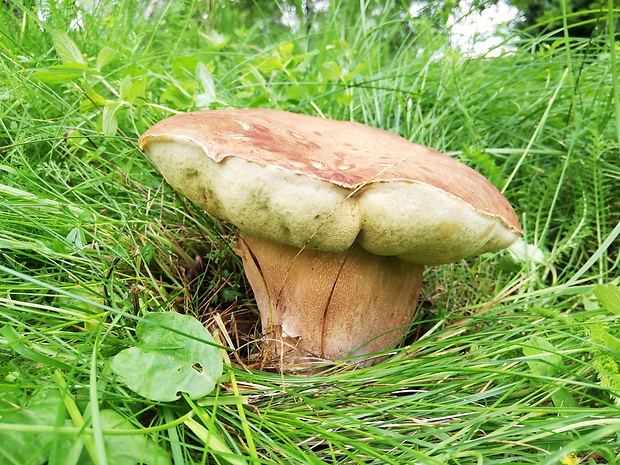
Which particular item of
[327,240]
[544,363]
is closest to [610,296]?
[544,363]

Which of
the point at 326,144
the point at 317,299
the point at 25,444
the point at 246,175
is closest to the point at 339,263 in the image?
the point at 317,299

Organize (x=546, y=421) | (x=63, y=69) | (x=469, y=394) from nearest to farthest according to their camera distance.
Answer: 1. (x=546, y=421)
2. (x=469, y=394)
3. (x=63, y=69)

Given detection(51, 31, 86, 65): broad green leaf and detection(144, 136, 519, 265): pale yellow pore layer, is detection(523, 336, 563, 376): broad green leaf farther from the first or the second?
detection(51, 31, 86, 65): broad green leaf

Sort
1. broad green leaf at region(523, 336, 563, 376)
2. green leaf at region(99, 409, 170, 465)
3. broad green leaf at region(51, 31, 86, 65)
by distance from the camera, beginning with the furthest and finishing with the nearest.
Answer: broad green leaf at region(51, 31, 86, 65) < broad green leaf at region(523, 336, 563, 376) < green leaf at region(99, 409, 170, 465)

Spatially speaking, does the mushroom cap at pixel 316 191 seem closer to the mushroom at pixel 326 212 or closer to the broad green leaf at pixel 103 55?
the mushroom at pixel 326 212

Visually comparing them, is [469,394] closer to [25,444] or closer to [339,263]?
[339,263]

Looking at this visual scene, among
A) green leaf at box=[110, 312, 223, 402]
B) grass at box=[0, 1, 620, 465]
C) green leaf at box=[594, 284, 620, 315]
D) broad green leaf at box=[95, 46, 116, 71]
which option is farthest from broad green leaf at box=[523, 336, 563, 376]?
broad green leaf at box=[95, 46, 116, 71]

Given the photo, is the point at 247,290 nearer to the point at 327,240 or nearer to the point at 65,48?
the point at 327,240

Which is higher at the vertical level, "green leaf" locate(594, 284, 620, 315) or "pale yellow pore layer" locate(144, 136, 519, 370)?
"pale yellow pore layer" locate(144, 136, 519, 370)
